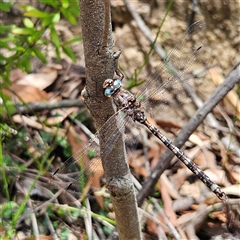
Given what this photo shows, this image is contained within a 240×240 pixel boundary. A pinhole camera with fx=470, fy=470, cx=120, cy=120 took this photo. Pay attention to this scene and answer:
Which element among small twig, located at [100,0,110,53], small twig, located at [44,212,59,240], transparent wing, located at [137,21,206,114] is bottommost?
small twig, located at [44,212,59,240]

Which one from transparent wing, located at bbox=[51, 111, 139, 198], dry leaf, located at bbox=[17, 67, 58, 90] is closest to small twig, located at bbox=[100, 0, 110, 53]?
transparent wing, located at bbox=[51, 111, 139, 198]

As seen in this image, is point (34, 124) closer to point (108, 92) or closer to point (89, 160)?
point (89, 160)

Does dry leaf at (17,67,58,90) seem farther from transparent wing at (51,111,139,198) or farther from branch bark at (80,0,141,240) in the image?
branch bark at (80,0,141,240)

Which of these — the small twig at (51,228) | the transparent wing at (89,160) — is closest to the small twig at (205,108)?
the transparent wing at (89,160)

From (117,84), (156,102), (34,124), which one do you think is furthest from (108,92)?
(34,124)

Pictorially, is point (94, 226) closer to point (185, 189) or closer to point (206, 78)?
point (185, 189)

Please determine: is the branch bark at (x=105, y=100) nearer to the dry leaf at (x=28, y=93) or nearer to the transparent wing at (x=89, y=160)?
the transparent wing at (x=89, y=160)
